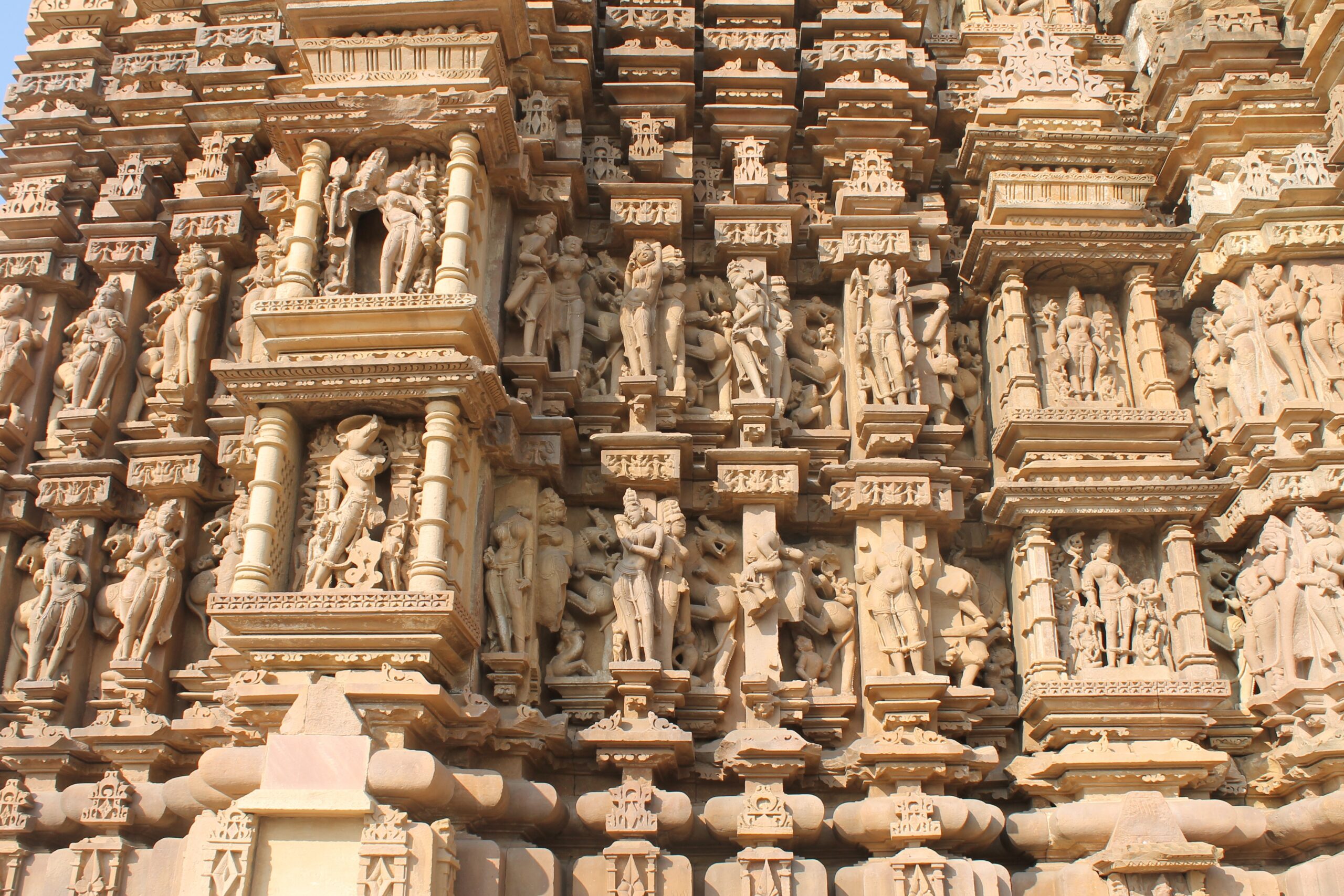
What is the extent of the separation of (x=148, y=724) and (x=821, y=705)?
15.7 feet

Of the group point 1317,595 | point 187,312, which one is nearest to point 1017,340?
point 1317,595

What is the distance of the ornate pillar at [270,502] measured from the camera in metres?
8.13

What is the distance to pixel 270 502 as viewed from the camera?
831cm

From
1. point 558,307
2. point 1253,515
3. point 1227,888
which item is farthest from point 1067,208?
point 1227,888

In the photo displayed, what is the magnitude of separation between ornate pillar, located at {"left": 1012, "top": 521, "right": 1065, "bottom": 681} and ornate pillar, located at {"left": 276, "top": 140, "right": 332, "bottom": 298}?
5.61 meters

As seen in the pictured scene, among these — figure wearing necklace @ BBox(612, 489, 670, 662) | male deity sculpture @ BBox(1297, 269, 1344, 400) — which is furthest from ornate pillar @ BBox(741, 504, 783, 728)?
male deity sculpture @ BBox(1297, 269, 1344, 400)

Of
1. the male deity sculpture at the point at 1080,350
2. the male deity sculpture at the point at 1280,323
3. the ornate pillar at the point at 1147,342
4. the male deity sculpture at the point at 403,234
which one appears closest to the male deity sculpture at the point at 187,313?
the male deity sculpture at the point at 403,234

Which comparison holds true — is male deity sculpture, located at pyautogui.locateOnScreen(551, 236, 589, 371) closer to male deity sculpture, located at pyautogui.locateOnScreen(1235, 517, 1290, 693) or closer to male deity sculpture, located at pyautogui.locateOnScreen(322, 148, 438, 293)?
male deity sculpture, located at pyautogui.locateOnScreen(322, 148, 438, 293)

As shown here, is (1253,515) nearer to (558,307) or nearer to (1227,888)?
(1227,888)

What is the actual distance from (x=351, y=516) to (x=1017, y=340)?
5.42 metres

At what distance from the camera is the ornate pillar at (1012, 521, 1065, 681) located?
29.5 ft

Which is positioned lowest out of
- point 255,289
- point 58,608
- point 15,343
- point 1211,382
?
point 58,608

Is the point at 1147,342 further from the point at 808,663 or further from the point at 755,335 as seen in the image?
the point at 808,663

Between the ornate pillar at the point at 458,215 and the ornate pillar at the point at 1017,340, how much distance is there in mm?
4351
